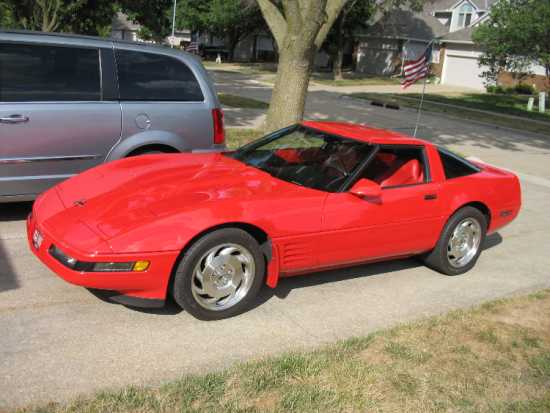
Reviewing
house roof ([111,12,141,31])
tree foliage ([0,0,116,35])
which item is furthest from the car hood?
house roof ([111,12,141,31])

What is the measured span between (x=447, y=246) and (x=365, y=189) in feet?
4.58

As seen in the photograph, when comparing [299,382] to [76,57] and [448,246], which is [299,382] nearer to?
[448,246]

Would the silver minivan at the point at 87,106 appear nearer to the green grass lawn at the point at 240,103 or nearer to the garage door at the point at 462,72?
the green grass lawn at the point at 240,103

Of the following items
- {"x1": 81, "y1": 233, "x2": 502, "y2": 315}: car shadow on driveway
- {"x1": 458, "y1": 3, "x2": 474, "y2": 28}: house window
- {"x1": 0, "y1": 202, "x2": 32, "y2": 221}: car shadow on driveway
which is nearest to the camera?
{"x1": 81, "y1": 233, "x2": 502, "y2": 315}: car shadow on driveway

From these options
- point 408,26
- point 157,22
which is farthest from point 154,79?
point 408,26

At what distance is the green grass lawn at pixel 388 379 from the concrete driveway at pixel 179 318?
0.19m

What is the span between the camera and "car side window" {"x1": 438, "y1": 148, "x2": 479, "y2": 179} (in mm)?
5754

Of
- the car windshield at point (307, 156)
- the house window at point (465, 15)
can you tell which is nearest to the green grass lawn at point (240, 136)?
the car windshield at point (307, 156)

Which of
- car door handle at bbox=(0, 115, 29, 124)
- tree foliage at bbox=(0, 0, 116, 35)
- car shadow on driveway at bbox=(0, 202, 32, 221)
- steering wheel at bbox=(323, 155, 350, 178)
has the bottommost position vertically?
car shadow on driveway at bbox=(0, 202, 32, 221)

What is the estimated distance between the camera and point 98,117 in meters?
6.16

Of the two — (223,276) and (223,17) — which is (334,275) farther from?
(223,17)

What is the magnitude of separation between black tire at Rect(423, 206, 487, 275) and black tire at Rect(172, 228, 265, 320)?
2.01 meters

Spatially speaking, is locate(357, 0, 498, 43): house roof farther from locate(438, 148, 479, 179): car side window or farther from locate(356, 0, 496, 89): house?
locate(438, 148, 479, 179): car side window

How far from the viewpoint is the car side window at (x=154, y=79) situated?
6383mm
